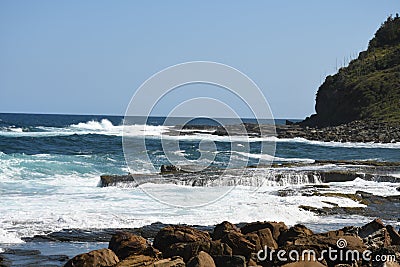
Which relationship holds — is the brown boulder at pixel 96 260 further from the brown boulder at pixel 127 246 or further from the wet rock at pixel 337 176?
the wet rock at pixel 337 176

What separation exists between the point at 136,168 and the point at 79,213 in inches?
768

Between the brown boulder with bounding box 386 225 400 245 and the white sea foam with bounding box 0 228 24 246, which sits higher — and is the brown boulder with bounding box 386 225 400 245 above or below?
above

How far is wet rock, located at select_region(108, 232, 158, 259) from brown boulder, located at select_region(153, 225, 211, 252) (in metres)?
0.45

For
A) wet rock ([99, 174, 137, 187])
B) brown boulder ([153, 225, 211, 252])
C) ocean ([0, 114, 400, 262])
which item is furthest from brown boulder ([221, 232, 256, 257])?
wet rock ([99, 174, 137, 187])

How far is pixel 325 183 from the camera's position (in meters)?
30.2

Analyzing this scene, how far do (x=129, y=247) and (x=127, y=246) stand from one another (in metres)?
0.06

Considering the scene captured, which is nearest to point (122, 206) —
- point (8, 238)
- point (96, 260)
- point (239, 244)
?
point (8, 238)

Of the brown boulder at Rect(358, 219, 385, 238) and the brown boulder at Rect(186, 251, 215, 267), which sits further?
the brown boulder at Rect(358, 219, 385, 238)

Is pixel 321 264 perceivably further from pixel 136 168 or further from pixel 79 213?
pixel 136 168

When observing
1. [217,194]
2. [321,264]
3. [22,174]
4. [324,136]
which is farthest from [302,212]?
[324,136]

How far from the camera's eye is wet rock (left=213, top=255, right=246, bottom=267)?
393 inches

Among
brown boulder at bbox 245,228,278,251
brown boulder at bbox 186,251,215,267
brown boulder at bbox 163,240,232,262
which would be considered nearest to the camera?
brown boulder at bbox 186,251,215,267

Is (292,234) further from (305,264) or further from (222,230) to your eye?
(305,264)

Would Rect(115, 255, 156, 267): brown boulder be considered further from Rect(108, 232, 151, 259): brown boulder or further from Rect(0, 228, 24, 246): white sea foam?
Rect(0, 228, 24, 246): white sea foam
